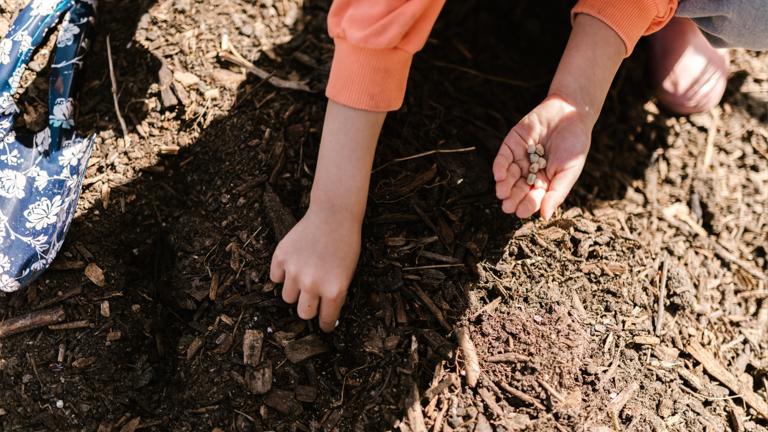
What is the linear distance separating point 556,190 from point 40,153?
1335mm

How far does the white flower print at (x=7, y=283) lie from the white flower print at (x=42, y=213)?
0.14 m

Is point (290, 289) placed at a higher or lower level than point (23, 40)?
lower

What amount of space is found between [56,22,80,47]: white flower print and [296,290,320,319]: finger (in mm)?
994

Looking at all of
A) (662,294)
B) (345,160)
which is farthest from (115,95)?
(662,294)

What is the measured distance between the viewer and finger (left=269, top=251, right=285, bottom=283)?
159 centimetres

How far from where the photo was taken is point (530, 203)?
5.17 ft

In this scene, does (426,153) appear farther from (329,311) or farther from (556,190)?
(329,311)

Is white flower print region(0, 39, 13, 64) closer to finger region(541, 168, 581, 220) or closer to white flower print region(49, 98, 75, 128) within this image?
white flower print region(49, 98, 75, 128)

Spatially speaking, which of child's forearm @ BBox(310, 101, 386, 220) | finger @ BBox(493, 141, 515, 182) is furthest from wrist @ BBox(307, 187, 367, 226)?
finger @ BBox(493, 141, 515, 182)

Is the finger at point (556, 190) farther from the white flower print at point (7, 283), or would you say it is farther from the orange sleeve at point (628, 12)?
the white flower print at point (7, 283)

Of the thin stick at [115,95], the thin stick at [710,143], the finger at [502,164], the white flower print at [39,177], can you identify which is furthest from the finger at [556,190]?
the white flower print at [39,177]

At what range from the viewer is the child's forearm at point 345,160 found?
1541 mm

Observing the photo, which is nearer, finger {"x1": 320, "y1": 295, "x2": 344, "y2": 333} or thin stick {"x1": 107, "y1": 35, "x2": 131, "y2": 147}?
finger {"x1": 320, "y1": 295, "x2": 344, "y2": 333}

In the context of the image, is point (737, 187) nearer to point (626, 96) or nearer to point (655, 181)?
point (655, 181)
